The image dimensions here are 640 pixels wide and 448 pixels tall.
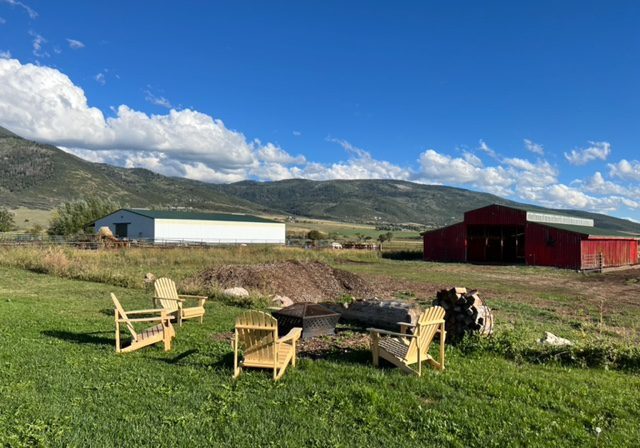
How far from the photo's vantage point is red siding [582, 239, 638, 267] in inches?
1446

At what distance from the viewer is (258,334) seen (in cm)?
643

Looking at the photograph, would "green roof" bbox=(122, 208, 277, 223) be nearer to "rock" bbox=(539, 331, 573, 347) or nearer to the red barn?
the red barn

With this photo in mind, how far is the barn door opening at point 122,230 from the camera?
2202 inches

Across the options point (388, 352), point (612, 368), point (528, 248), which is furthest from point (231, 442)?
point (528, 248)

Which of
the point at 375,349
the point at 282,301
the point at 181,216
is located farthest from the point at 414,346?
the point at 181,216

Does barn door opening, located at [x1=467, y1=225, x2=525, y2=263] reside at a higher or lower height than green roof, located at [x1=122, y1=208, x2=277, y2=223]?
lower

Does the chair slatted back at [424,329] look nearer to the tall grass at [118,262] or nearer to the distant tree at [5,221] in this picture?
the tall grass at [118,262]

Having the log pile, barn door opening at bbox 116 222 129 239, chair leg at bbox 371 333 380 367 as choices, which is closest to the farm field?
chair leg at bbox 371 333 380 367

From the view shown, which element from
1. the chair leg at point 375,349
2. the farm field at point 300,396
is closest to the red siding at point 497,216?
the farm field at point 300,396

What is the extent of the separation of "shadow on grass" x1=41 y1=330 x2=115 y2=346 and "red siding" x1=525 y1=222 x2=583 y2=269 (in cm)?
3488

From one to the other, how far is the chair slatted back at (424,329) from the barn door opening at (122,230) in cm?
5414

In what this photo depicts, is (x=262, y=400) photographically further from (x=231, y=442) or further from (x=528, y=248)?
(x=528, y=248)

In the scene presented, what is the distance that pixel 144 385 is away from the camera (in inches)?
226

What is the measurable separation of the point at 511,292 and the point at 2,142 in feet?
695
